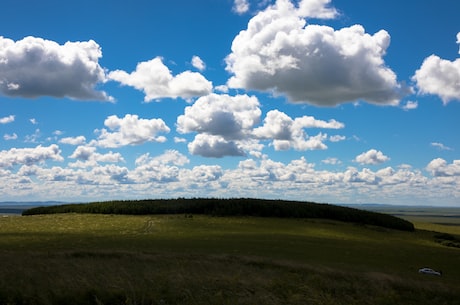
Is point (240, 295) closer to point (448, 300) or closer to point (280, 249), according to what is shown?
point (448, 300)

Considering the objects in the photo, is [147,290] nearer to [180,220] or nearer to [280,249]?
[280,249]

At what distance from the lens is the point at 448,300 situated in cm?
2012

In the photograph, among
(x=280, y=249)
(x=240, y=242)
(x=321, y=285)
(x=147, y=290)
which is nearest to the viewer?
(x=147, y=290)

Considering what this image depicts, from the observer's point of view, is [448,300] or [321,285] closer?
[321,285]

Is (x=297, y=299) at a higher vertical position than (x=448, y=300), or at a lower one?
higher

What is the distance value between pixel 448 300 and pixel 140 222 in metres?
80.9

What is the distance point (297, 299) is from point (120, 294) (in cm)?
561

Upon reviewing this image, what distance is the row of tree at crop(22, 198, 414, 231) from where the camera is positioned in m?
117

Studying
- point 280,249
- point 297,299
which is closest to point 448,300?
point 297,299

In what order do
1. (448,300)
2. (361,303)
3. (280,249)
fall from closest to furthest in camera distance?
(361,303)
(448,300)
(280,249)

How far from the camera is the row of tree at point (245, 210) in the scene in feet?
383

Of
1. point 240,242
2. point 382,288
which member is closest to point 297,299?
point 382,288

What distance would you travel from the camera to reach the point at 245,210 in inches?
4601

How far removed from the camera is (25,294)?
12.7 meters
